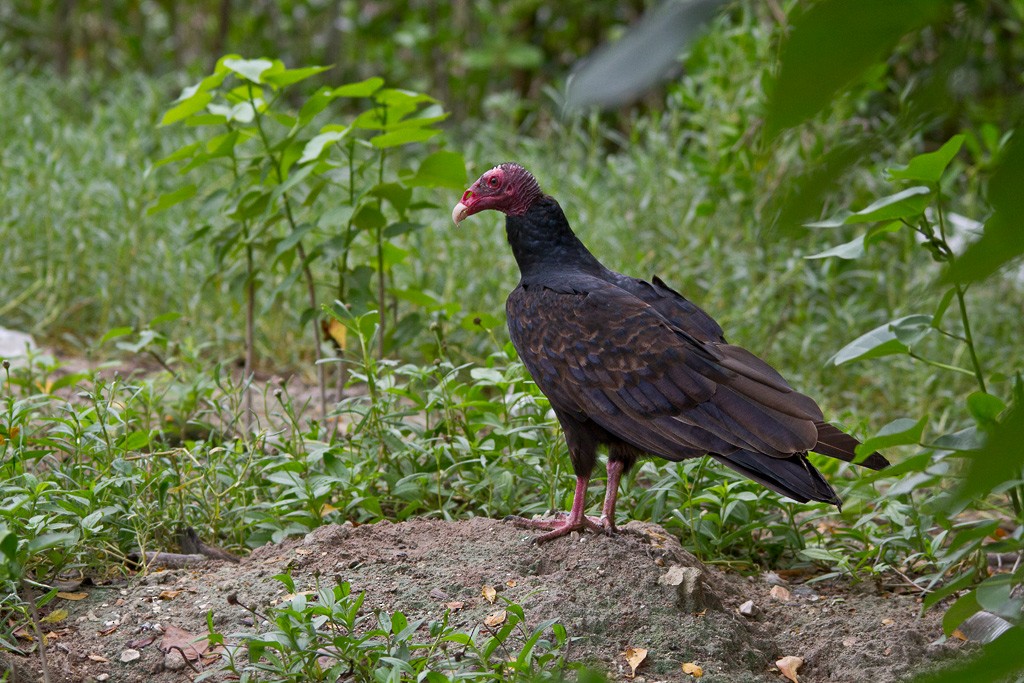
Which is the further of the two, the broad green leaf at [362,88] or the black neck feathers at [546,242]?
the broad green leaf at [362,88]

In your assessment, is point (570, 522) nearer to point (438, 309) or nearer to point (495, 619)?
point (495, 619)

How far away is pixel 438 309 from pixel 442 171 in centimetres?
53

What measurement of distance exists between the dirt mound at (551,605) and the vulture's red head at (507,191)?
3.29 ft

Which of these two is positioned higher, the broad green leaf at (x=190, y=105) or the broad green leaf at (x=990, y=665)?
the broad green leaf at (x=190, y=105)

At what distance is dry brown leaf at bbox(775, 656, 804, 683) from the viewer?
8.30 ft

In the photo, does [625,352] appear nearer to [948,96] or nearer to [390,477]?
[390,477]

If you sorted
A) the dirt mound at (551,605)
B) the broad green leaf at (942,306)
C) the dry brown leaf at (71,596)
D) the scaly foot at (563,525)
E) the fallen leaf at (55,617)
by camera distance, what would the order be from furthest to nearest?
the scaly foot at (563,525)
the dry brown leaf at (71,596)
the fallen leaf at (55,617)
the dirt mound at (551,605)
the broad green leaf at (942,306)

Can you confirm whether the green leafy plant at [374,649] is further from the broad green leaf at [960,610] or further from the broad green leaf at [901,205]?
the broad green leaf at [901,205]

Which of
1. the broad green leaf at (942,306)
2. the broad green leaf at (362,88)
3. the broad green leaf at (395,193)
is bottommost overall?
the broad green leaf at (942,306)

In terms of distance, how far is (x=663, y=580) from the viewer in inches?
104

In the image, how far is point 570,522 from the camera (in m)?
2.86

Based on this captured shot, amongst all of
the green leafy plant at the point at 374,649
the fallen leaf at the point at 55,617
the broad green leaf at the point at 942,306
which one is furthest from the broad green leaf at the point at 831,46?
the fallen leaf at the point at 55,617

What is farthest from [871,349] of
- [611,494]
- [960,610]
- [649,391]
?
[611,494]

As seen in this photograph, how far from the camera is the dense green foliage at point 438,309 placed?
229 centimetres
